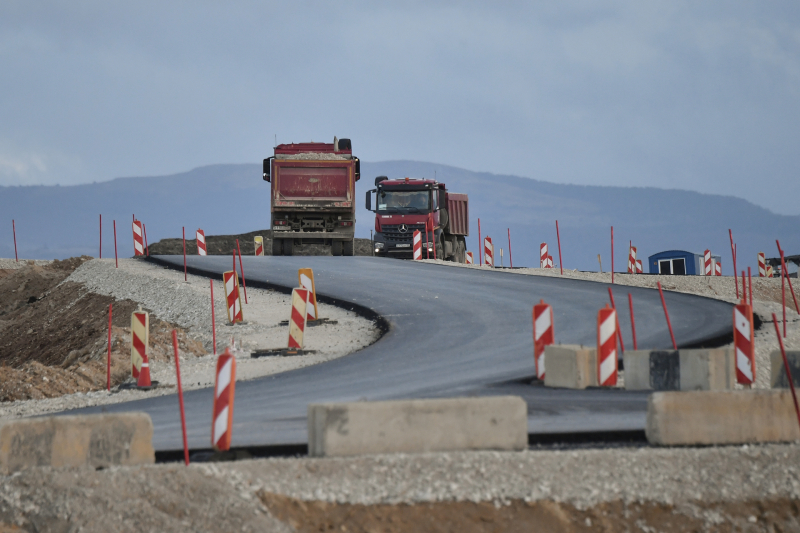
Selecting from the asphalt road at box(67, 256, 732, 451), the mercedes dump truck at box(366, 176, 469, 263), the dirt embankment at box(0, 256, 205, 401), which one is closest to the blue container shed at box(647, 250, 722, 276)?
the mercedes dump truck at box(366, 176, 469, 263)

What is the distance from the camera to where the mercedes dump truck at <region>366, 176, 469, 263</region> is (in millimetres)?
36688

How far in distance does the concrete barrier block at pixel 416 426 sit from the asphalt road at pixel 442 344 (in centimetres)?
76

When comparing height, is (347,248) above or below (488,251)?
above

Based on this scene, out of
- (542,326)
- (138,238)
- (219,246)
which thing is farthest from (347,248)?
(542,326)

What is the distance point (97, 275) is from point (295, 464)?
80.7ft

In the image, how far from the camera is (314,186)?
3219 centimetres

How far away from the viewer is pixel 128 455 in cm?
808

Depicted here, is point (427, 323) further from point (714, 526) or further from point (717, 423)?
point (714, 526)

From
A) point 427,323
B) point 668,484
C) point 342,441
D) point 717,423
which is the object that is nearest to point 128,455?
point 342,441

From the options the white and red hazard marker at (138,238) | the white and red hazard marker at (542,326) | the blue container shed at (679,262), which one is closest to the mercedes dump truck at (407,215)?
the white and red hazard marker at (138,238)

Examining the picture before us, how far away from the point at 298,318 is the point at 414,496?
385 inches

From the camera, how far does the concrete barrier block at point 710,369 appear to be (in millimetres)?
11383

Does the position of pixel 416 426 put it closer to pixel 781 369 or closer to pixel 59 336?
pixel 781 369

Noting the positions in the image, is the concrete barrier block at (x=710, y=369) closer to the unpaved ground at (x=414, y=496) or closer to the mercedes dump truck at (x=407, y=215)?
the unpaved ground at (x=414, y=496)
